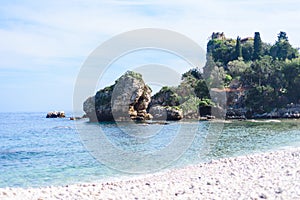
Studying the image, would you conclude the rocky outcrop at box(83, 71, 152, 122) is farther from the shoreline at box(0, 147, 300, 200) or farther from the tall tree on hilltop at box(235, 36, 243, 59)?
the shoreline at box(0, 147, 300, 200)

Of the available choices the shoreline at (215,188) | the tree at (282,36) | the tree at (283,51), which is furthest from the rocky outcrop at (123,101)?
the shoreline at (215,188)

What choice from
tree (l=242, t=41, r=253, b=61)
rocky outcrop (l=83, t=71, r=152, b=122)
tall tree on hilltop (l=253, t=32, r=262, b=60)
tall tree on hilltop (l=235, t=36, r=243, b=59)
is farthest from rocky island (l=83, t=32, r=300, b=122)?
tree (l=242, t=41, r=253, b=61)

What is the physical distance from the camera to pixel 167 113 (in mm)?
73250

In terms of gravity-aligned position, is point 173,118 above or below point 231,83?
below

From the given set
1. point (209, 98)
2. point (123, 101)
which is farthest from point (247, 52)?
point (123, 101)

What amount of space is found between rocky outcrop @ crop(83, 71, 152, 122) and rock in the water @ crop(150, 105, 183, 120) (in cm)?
235

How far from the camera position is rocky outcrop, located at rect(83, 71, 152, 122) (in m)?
73.0

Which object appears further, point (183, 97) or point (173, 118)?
point (183, 97)

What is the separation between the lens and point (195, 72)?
9188 centimetres

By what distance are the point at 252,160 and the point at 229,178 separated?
488 centimetres

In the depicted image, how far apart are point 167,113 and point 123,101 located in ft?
29.4

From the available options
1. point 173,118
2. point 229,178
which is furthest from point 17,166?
point 173,118

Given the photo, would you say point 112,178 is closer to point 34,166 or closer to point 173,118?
point 34,166

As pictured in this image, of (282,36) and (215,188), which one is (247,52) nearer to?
(282,36)
